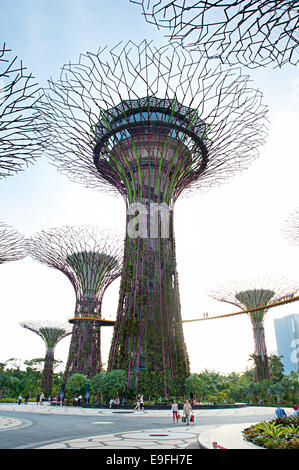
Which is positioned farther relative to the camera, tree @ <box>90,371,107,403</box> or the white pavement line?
tree @ <box>90,371,107,403</box>

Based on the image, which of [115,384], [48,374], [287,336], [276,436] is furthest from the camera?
[287,336]

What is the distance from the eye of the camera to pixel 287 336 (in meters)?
180

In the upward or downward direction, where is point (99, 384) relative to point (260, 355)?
downward

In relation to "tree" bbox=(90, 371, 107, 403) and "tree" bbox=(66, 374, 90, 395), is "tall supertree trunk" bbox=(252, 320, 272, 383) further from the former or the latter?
"tree" bbox=(90, 371, 107, 403)

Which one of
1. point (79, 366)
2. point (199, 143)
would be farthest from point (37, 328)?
point (199, 143)

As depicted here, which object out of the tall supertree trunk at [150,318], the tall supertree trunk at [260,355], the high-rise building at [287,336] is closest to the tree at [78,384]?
the tall supertree trunk at [150,318]

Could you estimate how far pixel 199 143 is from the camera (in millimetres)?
20078

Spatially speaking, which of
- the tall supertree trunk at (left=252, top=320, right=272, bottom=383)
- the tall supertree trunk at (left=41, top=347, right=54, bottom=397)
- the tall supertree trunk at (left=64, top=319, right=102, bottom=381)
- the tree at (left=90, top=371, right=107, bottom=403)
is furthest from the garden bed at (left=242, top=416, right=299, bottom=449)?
the tall supertree trunk at (left=41, top=347, right=54, bottom=397)

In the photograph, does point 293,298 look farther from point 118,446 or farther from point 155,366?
point 118,446

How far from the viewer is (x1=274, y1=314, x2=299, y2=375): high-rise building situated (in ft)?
551

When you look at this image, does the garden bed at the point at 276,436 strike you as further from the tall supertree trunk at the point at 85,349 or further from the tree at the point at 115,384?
the tall supertree trunk at the point at 85,349

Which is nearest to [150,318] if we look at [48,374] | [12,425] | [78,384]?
[78,384]

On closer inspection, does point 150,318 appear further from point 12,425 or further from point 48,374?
point 48,374
